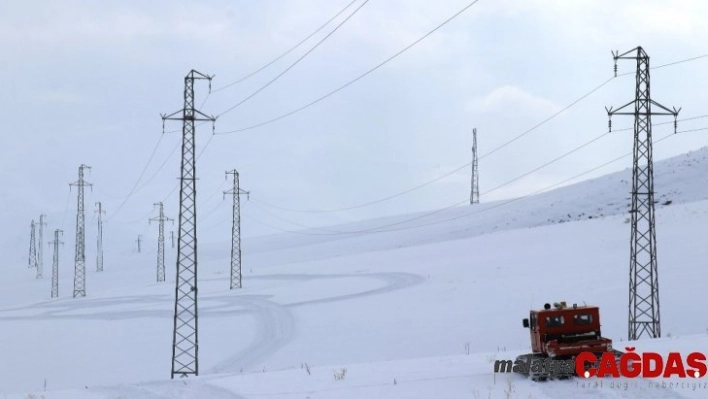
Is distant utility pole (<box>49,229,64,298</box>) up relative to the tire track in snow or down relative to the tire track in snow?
up

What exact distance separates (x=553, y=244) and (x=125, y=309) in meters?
30.3

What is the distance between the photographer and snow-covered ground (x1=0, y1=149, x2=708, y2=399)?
49.3 feet

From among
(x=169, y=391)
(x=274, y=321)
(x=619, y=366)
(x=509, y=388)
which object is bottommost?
(x=274, y=321)

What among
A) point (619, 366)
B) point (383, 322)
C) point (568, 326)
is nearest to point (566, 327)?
point (568, 326)

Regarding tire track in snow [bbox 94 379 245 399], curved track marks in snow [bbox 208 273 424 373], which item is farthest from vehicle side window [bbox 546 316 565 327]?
curved track marks in snow [bbox 208 273 424 373]

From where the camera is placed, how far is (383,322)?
115ft

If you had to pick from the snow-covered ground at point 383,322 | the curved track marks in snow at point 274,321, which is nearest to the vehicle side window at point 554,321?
the snow-covered ground at point 383,322

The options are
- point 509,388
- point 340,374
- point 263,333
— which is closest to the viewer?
point 509,388

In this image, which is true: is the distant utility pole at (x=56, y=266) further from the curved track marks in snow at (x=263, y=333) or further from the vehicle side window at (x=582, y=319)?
the vehicle side window at (x=582, y=319)

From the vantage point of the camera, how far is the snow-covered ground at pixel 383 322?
15016 millimetres

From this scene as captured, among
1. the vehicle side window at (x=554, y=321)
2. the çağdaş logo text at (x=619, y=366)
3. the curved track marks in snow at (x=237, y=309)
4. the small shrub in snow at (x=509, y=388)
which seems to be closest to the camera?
the small shrub in snow at (x=509, y=388)

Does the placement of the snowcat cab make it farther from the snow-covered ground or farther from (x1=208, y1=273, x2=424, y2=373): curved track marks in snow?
(x1=208, y1=273, x2=424, y2=373): curved track marks in snow

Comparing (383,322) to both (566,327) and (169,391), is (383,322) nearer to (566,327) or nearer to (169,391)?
(566,327)

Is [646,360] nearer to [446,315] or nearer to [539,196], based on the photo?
[446,315]
